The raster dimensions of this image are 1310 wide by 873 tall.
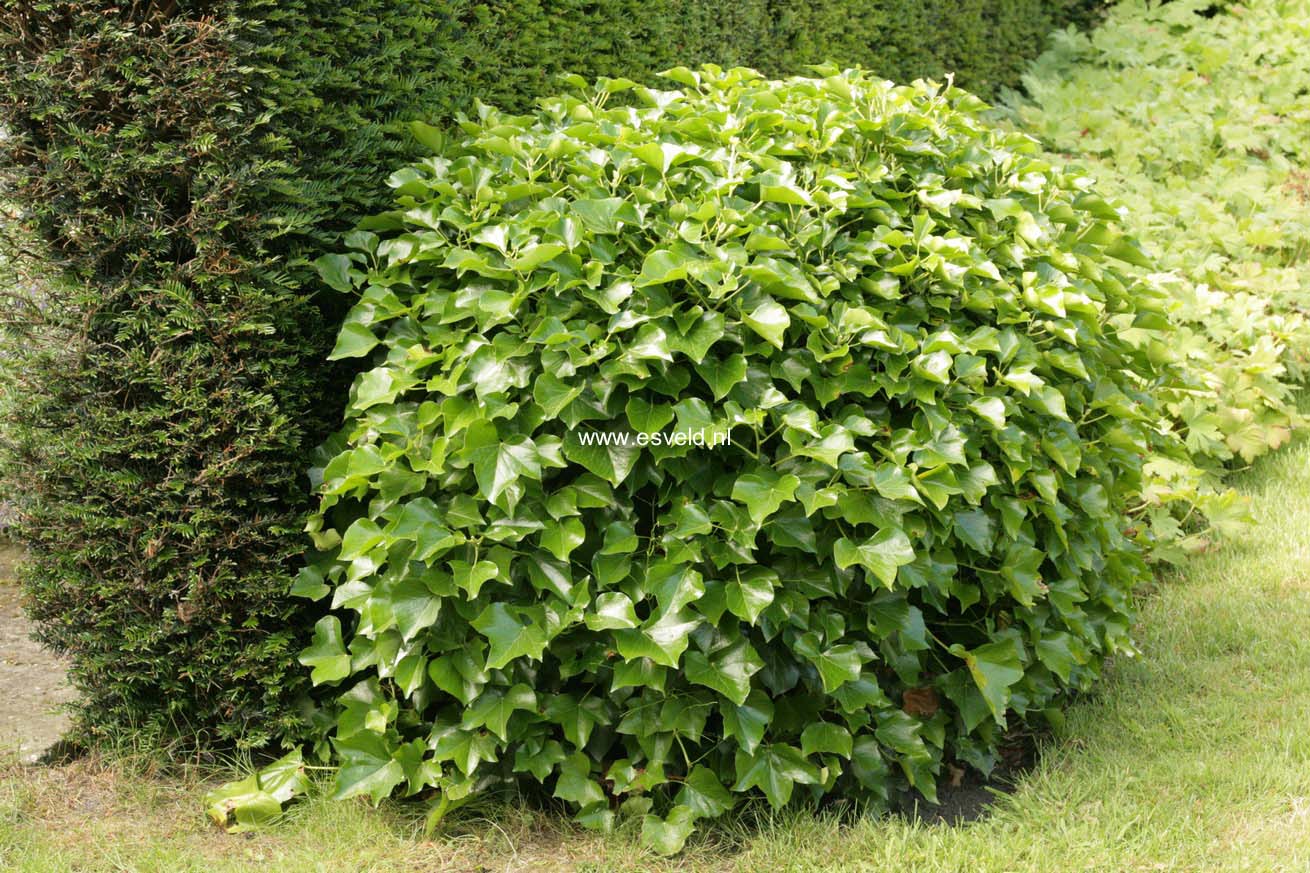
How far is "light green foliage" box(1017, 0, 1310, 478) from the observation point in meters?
5.00

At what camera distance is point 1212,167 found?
652 cm

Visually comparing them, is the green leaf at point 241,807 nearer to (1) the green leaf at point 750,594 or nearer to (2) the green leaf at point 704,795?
(2) the green leaf at point 704,795

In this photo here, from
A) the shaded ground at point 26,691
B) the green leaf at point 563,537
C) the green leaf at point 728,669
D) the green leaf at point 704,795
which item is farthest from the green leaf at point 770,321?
the shaded ground at point 26,691

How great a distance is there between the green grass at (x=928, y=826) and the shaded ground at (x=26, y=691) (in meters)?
0.16

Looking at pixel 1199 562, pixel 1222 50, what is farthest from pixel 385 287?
pixel 1222 50

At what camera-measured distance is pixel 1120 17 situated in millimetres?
9094

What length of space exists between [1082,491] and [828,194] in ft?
3.65

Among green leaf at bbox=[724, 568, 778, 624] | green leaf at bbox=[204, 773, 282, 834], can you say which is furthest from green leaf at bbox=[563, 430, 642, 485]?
green leaf at bbox=[204, 773, 282, 834]

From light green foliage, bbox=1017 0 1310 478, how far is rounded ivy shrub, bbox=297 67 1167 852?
1.08 m

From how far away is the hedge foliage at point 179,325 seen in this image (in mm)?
2748

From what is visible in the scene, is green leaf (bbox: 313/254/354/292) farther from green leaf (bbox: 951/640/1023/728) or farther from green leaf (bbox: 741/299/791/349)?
green leaf (bbox: 951/640/1023/728)

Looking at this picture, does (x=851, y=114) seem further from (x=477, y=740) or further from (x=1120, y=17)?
(x=1120, y=17)

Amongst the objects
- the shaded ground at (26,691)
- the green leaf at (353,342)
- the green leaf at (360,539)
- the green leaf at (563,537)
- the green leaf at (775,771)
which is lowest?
the shaded ground at (26,691)

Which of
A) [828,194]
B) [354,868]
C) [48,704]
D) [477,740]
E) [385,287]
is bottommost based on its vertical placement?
[48,704]
